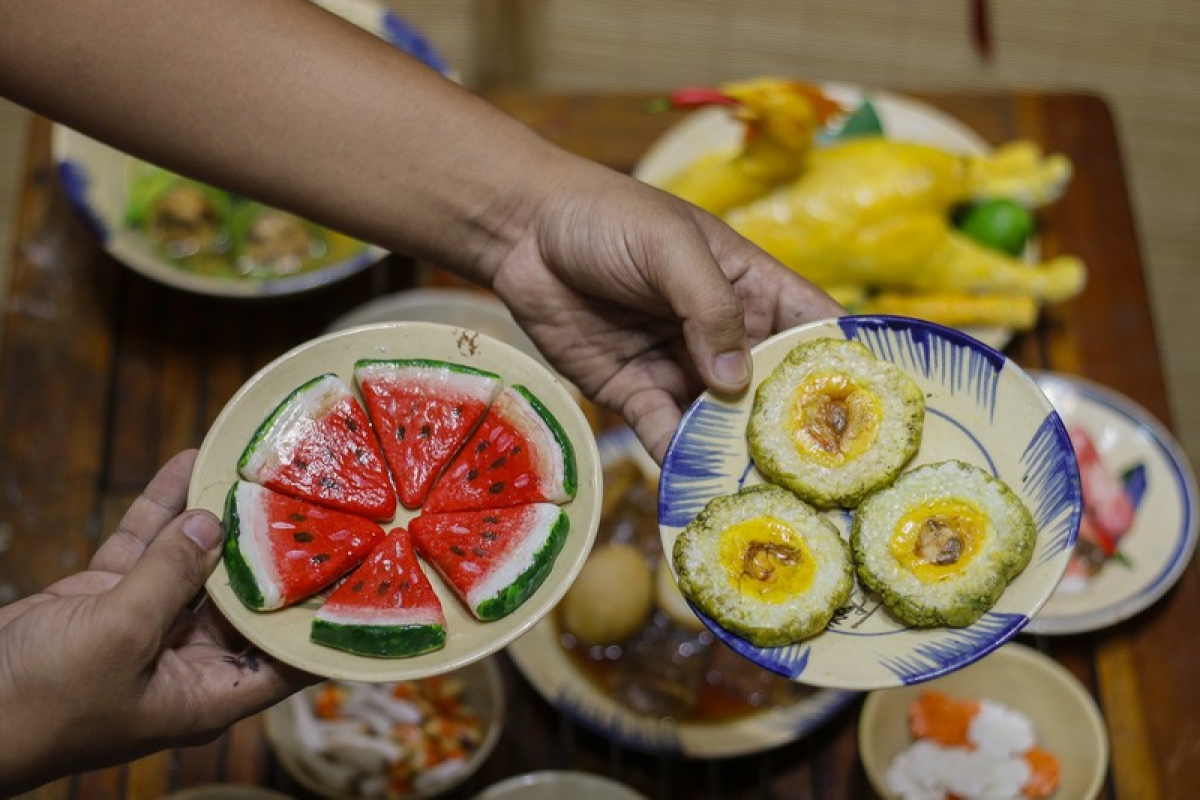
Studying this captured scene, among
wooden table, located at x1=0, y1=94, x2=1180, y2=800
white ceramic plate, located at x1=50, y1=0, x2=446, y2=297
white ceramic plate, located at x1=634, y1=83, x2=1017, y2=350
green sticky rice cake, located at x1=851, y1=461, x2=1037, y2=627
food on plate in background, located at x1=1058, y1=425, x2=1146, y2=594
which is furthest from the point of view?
white ceramic plate, located at x1=634, y1=83, x2=1017, y2=350

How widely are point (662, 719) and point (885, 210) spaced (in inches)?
52.4

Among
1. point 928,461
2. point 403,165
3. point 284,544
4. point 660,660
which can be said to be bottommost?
point 660,660

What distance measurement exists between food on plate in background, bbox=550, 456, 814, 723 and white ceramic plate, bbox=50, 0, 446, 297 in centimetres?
88

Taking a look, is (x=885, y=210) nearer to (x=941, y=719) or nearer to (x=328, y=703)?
(x=941, y=719)

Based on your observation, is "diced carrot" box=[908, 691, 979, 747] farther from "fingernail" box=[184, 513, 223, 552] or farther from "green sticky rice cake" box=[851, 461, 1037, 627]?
"fingernail" box=[184, 513, 223, 552]

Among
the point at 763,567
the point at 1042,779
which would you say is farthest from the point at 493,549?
the point at 1042,779

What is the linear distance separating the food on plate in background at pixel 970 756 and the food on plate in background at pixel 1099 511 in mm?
393

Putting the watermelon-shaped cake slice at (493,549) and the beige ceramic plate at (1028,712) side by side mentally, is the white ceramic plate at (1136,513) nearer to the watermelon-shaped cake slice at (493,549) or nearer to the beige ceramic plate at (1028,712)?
the beige ceramic plate at (1028,712)

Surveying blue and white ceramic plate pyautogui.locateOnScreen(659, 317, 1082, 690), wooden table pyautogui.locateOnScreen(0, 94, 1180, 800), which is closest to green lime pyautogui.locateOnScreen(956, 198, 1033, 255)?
wooden table pyautogui.locateOnScreen(0, 94, 1180, 800)

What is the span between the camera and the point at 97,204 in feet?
8.95

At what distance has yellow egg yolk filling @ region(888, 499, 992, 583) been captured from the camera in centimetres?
169

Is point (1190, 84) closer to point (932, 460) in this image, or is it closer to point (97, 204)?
point (932, 460)

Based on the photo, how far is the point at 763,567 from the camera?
172cm

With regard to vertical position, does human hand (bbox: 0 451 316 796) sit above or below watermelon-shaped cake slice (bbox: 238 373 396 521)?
below
